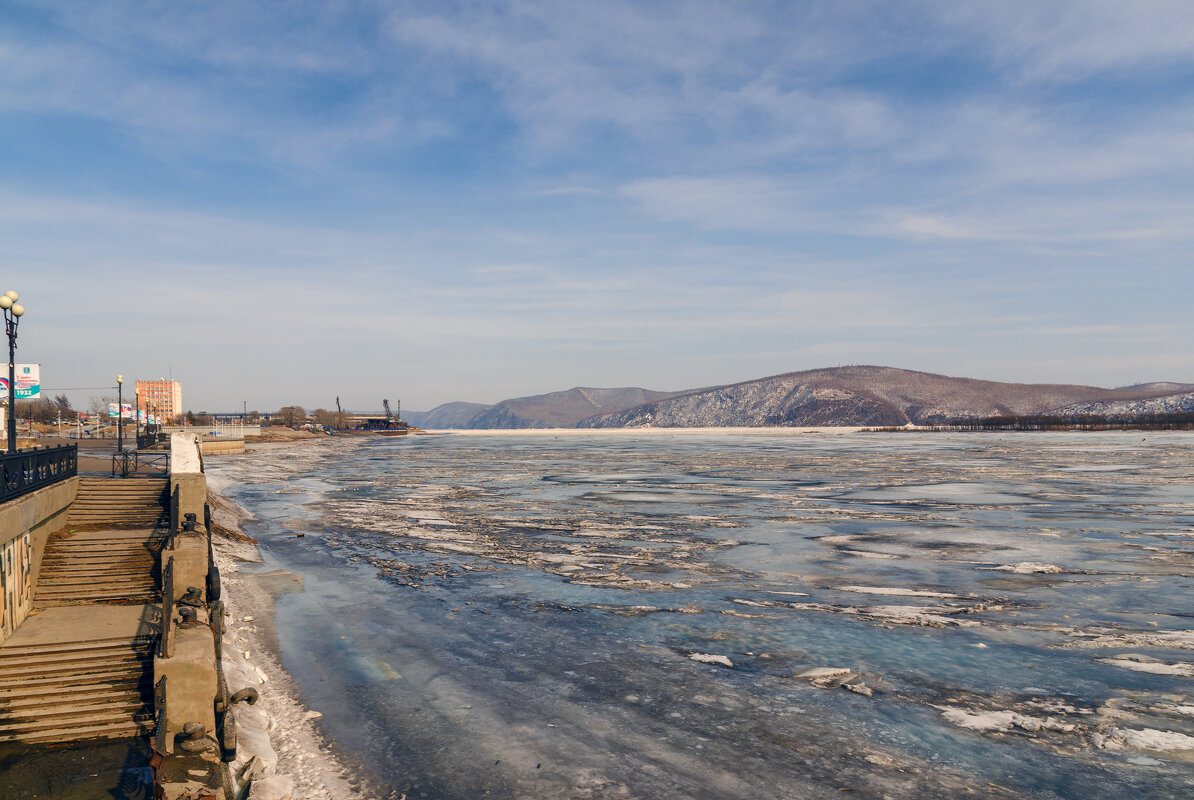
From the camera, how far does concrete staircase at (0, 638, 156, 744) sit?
33.5 feet

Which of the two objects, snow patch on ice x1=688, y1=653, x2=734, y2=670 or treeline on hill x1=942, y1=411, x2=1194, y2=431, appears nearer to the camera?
snow patch on ice x1=688, y1=653, x2=734, y2=670

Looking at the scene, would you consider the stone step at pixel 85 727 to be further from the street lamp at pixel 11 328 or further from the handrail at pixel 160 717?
the street lamp at pixel 11 328

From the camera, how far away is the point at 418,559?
2228 cm

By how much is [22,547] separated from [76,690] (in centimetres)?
485

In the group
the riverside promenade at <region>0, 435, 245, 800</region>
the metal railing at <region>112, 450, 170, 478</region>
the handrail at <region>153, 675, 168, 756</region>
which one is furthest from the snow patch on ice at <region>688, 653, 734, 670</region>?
the metal railing at <region>112, 450, 170, 478</region>

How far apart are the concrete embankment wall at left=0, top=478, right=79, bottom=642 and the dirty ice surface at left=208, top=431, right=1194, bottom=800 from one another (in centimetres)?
496

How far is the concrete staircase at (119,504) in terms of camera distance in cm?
1841

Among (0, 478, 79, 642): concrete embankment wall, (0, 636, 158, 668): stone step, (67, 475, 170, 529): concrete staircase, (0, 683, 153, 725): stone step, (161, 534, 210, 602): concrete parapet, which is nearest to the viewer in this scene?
(0, 683, 153, 725): stone step

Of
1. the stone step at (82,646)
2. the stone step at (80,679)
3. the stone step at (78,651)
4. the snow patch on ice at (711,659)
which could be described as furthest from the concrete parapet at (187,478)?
the snow patch on ice at (711,659)

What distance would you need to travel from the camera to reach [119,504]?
64.0ft

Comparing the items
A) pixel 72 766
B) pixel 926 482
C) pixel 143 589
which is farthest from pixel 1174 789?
pixel 926 482

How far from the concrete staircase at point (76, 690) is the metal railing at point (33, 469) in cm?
348

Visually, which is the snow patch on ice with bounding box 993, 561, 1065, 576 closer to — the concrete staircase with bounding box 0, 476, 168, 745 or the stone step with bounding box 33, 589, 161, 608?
the concrete staircase with bounding box 0, 476, 168, 745

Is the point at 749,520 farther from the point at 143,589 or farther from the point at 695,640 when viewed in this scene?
the point at 143,589
